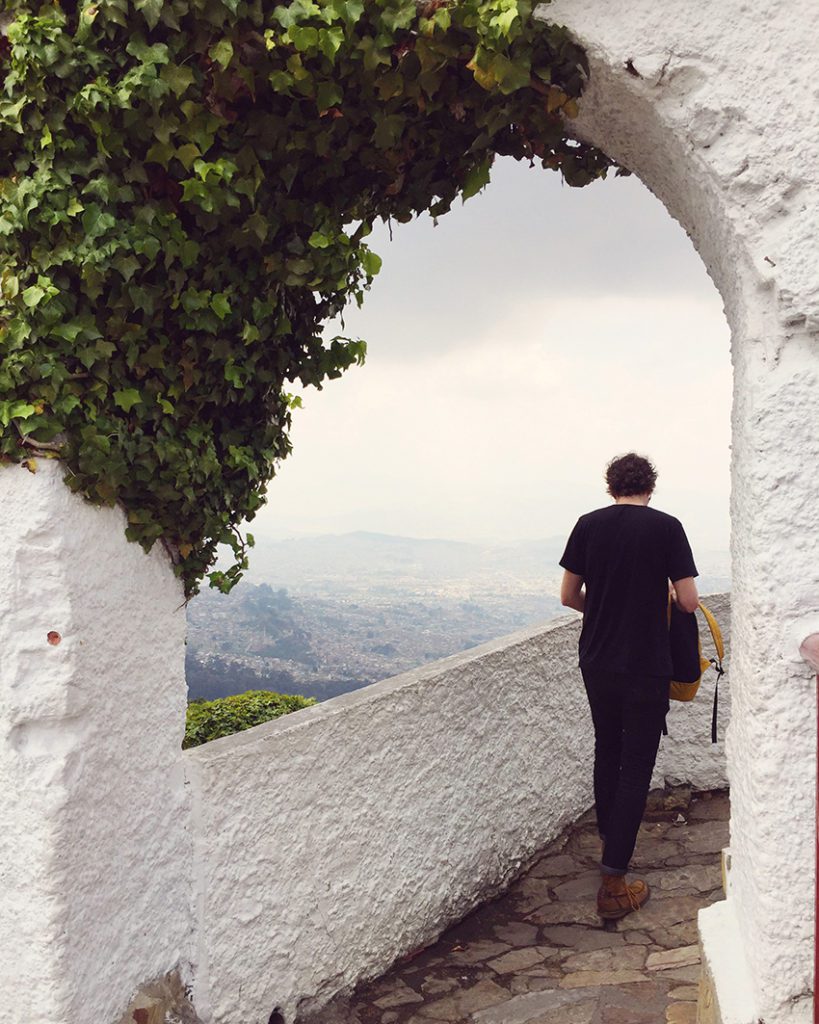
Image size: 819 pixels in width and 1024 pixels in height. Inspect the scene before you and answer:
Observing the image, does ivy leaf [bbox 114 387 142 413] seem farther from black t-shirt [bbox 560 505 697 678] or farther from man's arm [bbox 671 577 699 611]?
man's arm [bbox 671 577 699 611]

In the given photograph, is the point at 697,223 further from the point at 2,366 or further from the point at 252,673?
the point at 252,673

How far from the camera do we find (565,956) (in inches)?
150

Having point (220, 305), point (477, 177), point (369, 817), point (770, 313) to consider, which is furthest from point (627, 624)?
point (220, 305)

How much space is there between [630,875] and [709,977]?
67.2 inches

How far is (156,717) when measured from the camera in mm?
3043

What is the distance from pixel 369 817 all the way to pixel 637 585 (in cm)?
134

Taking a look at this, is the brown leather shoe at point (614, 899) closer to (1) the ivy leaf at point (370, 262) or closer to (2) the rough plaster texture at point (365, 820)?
(2) the rough plaster texture at point (365, 820)

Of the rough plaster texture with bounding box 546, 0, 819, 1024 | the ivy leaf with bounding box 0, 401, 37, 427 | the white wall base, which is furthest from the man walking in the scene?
the ivy leaf with bounding box 0, 401, 37, 427

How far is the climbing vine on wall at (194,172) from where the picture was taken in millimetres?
2566

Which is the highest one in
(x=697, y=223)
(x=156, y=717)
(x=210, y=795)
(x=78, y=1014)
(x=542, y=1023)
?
(x=697, y=223)

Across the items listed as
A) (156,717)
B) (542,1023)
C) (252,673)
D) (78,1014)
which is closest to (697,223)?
(156,717)

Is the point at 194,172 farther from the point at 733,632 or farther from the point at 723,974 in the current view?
the point at 723,974

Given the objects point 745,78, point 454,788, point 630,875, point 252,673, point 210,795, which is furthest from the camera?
point 252,673

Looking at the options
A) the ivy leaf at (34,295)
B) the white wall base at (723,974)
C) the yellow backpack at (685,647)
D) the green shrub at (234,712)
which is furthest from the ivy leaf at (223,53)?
the green shrub at (234,712)
